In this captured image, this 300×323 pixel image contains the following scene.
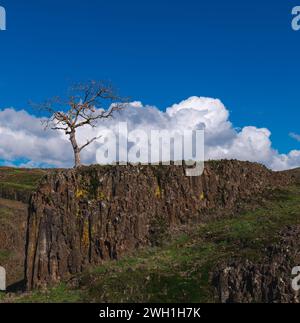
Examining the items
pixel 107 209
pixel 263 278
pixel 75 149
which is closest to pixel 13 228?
pixel 75 149

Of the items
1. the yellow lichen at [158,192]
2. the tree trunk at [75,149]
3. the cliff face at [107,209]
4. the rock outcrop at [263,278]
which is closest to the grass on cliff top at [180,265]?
the rock outcrop at [263,278]

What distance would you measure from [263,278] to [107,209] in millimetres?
15507

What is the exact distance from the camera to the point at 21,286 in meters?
40.9

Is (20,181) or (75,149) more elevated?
(75,149)

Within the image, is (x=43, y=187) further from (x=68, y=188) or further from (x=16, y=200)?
(x=16, y=200)

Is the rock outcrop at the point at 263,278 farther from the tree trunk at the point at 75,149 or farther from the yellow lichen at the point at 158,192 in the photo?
the tree trunk at the point at 75,149

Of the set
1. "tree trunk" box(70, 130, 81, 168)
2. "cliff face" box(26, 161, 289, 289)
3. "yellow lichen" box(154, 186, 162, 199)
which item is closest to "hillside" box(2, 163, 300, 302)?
"cliff face" box(26, 161, 289, 289)

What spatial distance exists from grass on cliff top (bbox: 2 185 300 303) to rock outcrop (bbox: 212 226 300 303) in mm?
906

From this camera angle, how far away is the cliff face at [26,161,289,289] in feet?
125

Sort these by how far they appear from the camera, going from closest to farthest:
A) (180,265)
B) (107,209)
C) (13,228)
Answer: (180,265) < (107,209) < (13,228)

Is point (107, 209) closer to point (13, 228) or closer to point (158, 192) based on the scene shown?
point (158, 192)

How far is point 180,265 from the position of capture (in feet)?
111

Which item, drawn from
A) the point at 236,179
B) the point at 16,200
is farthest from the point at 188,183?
the point at 16,200

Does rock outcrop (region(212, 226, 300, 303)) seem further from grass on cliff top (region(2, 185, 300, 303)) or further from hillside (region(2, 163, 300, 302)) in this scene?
grass on cliff top (region(2, 185, 300, 303))
